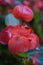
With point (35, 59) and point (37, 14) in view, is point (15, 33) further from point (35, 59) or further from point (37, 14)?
point (37, 14)

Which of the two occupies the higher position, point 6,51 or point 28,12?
point 28,12

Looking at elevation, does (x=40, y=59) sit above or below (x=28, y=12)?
below

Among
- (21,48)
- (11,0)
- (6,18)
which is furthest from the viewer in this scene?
(11,0)

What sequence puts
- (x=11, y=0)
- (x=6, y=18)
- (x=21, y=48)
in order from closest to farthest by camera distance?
1. (x=21, y=48)
2. (x=6, y=18)
3. (x=11, y=0)

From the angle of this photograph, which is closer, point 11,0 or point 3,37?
point 3,37

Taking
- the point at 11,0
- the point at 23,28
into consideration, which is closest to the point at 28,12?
the point at 23,28

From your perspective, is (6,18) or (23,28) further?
(6,18)

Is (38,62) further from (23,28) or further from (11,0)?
(11,0)

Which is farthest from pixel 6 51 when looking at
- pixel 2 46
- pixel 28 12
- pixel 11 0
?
pixel 11 0
